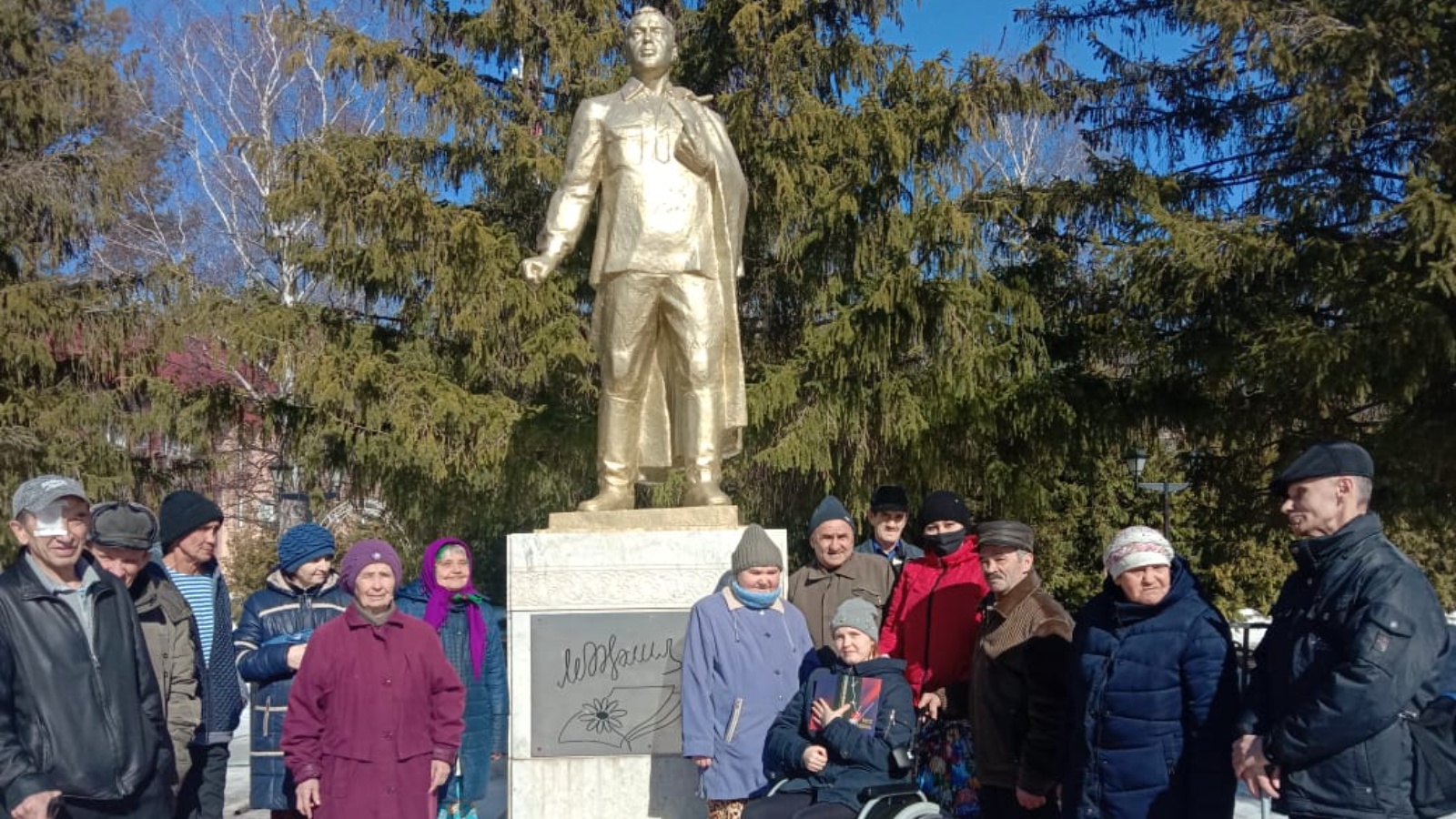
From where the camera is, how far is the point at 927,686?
4777 mm

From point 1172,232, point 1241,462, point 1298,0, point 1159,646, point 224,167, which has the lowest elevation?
point 1159,646

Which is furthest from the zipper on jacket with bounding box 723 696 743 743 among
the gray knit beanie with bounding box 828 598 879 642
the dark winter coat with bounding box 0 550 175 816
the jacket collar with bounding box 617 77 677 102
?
the jacket collar with bounding box 617 77 677 102

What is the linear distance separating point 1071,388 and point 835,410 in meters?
1.81

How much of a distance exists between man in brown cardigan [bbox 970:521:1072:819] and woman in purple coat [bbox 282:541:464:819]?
5.69 feet

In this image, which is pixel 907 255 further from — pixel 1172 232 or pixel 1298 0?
pixel 1298 0

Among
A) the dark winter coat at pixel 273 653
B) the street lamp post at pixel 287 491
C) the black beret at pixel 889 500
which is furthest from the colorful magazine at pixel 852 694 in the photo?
the street lamp post at pixel 287 491

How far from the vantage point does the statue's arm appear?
564 centimetres

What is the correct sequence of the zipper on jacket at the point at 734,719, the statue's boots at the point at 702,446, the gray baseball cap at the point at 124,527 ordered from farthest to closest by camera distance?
the statue's boots at the point at 702,446 < the zipper on jacket at the point at 734,719 < the gray baseball cap at the point at 124,527

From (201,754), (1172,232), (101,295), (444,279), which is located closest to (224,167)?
(101,295)

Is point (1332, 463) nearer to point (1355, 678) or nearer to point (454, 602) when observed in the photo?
point (1355, 678)

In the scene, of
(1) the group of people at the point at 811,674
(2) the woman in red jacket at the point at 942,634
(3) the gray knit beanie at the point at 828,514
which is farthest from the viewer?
(3) the gray knit beanie at the point at 828,514

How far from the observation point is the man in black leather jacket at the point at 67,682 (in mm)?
3453

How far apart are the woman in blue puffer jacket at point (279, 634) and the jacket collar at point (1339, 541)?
10.7 feet

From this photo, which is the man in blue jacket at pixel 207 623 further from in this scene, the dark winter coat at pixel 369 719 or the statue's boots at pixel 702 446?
the statue's boots at pixel 702 446
